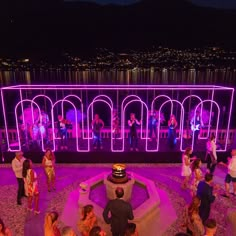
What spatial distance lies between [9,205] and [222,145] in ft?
25.5

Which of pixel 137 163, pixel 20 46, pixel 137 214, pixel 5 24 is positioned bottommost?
pixel 137 163

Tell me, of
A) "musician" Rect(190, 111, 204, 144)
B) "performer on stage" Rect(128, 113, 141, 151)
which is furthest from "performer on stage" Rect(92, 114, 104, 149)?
"musician" Rect(190, 111, 204, 144)

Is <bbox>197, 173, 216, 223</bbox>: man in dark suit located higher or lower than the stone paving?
higher

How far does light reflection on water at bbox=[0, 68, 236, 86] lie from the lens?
106 ft

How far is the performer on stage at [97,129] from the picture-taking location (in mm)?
10562

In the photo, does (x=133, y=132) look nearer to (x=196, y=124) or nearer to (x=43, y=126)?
(x=196, y=124)

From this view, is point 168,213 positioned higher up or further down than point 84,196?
further down

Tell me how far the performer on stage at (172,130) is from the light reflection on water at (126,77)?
21850mm

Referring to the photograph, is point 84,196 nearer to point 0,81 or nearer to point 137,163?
point 137,163

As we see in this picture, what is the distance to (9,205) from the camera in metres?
7.69

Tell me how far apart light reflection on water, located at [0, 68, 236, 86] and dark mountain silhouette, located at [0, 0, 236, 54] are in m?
2.90

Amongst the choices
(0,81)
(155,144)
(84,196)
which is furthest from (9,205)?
(0,81)

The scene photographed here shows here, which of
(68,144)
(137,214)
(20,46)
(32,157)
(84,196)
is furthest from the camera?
(20,46)

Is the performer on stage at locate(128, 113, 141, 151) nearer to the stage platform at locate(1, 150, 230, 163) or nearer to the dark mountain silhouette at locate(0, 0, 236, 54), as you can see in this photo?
the stage platform at locate(1, 150, 230, 163)
